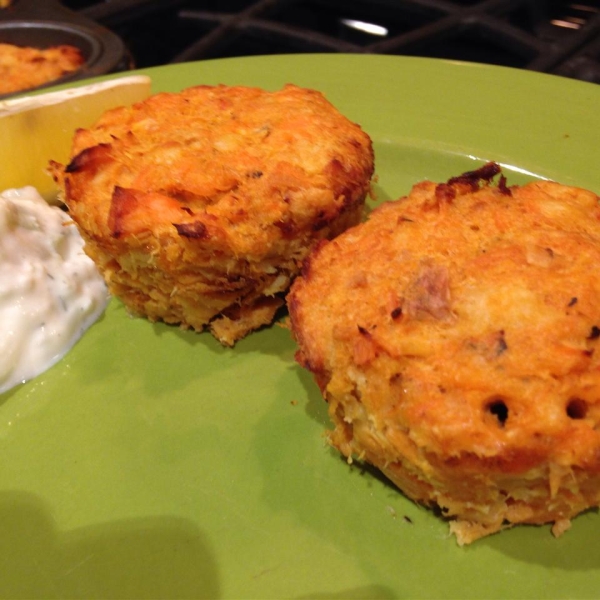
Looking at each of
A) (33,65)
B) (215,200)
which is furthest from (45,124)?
(33,65)

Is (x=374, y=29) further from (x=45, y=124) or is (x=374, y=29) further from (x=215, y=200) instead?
(x=215, y=200)

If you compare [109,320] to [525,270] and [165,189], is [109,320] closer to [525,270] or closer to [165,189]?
[165,189]

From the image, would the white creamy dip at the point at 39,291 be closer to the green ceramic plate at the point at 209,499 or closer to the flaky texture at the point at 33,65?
the green ceramic plate at the point at 209,499

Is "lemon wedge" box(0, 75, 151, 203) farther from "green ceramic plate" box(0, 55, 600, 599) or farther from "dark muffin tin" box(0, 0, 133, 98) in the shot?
"dark muffin tin" box(0, 0, 133, 98)

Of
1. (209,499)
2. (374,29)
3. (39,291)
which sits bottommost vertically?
(209,499)

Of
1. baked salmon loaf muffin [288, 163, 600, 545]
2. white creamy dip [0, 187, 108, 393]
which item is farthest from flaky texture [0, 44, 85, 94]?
baked salmon loaf muffin [288, 163, 600, 545]
